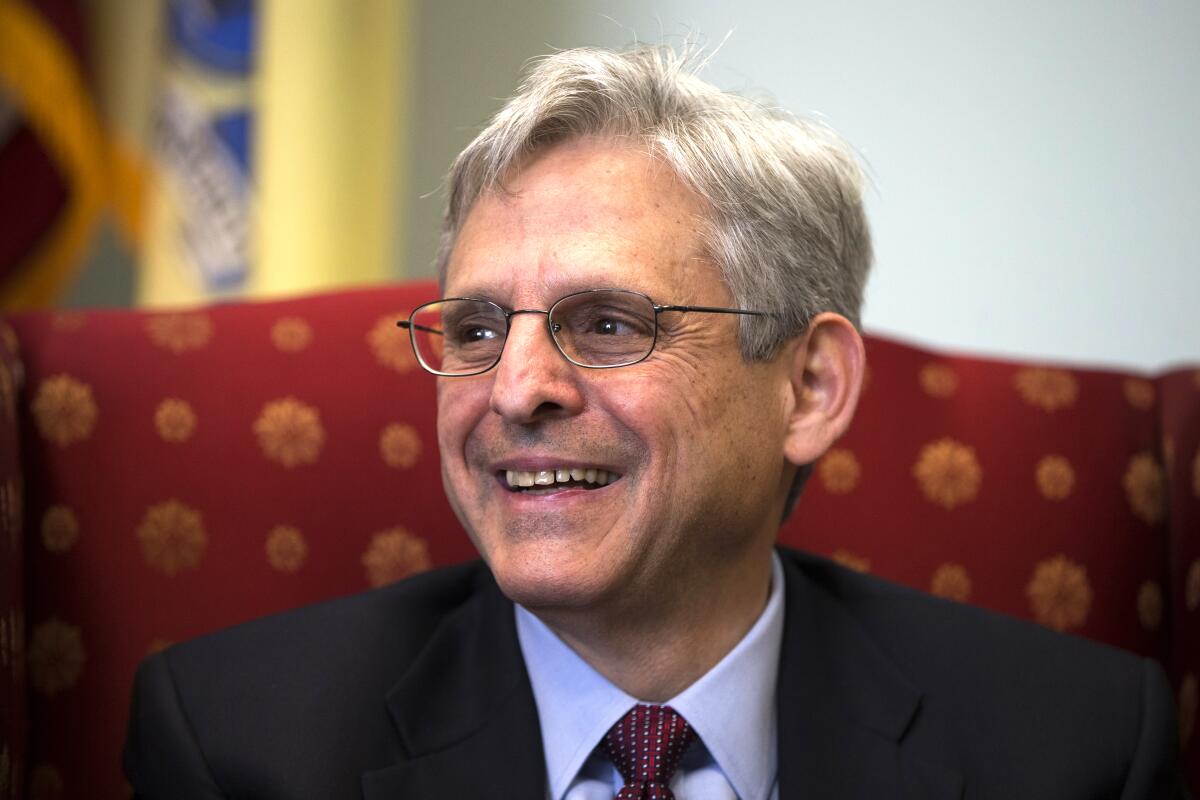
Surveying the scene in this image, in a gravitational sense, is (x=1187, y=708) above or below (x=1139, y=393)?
below

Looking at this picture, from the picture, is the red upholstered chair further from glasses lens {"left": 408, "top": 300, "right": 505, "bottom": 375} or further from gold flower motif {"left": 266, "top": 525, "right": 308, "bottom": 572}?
glasses lens {"left": 408, "top": 300, "right": 505, "bottom": 375}

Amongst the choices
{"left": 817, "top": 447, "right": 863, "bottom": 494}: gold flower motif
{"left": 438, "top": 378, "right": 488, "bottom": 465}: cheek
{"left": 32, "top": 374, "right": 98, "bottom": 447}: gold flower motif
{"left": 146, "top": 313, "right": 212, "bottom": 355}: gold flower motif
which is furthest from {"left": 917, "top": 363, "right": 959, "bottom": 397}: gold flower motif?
{"left": 32, "top": 374, "right": 98, "bottom": 447}: gold flower motif

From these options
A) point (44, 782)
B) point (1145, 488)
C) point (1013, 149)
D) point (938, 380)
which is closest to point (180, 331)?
point (44, 782)

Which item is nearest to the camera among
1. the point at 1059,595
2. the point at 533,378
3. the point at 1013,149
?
the point at 533,378

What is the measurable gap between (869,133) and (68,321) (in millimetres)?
1639

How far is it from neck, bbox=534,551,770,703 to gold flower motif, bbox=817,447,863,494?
1.27 ft

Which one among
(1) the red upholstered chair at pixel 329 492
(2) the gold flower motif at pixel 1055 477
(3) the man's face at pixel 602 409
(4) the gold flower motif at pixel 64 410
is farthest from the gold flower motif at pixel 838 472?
(4) the gold flower motif at pixel 64 410

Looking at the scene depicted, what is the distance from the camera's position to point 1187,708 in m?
1.76

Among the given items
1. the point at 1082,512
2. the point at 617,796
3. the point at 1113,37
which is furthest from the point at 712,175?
the point at 1113,37

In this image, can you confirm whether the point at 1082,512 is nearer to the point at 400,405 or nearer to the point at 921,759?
the point at 921,759

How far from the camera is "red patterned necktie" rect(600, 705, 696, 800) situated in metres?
1.32

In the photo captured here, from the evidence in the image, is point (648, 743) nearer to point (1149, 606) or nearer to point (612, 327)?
point (612, 327)

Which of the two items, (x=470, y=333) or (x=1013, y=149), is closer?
(x=470, y=333)

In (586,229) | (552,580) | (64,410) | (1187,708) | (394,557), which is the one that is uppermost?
(586,229)
